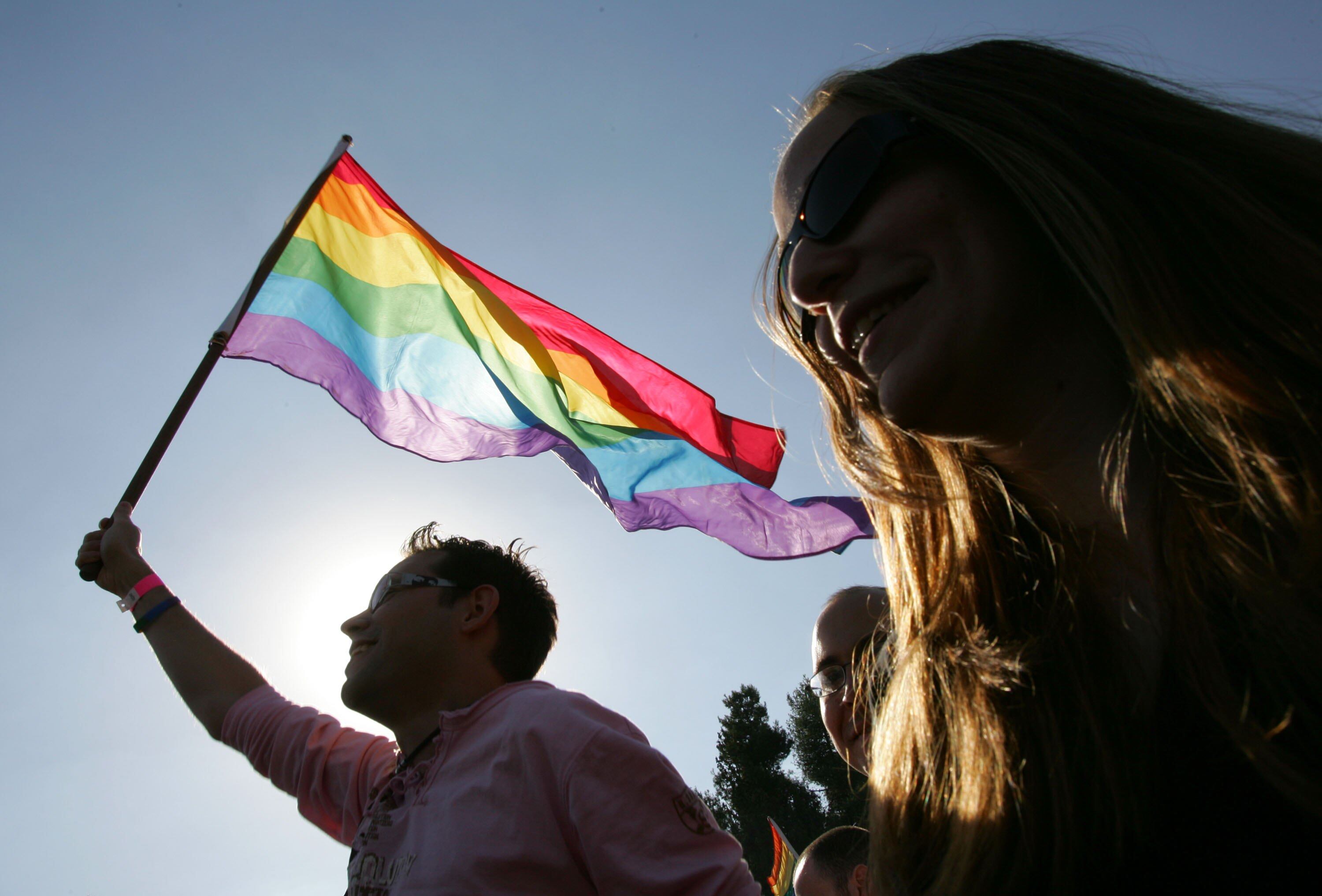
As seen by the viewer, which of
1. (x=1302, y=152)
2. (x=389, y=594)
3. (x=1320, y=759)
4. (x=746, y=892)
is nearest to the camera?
(x=1320, y=759)

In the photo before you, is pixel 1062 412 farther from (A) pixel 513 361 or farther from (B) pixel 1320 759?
(A) pixel 513 361

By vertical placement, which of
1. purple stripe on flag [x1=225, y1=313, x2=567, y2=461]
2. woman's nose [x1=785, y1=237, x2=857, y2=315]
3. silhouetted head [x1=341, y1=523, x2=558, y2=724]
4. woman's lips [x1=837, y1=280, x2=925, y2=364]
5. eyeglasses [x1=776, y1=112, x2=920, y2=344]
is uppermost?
purple stripe on flag [x1=225, y1=313, x2=567, y2=461]

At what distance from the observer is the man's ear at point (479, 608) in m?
3.54

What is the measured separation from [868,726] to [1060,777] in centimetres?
190

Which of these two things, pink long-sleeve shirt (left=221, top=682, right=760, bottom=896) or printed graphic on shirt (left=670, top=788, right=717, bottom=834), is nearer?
pink long-sleeve shirt (left=221, top=682, right=760, bottom=896)

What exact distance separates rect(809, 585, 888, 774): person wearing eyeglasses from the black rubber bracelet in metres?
2.76

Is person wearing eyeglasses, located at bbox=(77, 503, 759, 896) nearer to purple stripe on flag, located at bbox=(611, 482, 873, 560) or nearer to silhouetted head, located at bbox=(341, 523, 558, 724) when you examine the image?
silhouetted head, located at bbox=(341, 523, 558, 724)

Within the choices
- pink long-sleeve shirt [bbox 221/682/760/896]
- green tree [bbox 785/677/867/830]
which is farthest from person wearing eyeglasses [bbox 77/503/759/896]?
green tree [bbox 785/677/867/830]

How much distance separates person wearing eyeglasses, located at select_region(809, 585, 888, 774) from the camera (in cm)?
317

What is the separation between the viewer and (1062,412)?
4.26 feet

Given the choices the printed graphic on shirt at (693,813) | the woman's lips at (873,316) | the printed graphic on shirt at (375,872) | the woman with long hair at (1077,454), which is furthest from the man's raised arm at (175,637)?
the woman's lips at (873,316)

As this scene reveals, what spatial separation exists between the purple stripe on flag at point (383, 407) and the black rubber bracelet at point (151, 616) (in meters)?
1.48

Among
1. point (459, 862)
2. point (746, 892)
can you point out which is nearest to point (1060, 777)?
point (746, 892)

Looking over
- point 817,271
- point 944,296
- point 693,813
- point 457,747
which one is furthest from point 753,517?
point 944,296
